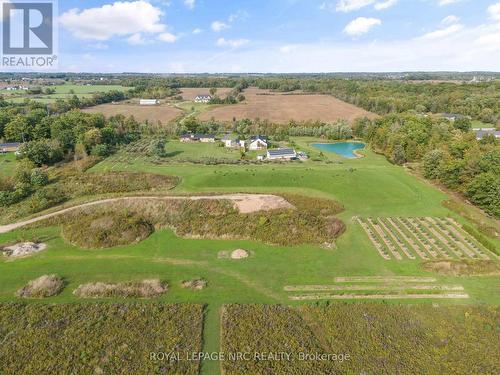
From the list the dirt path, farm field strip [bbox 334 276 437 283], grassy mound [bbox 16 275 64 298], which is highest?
the dirt path

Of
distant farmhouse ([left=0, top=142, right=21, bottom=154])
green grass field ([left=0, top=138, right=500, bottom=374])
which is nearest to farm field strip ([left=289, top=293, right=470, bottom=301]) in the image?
green grass field ([left=0, top=138, right=500, bottom=374])

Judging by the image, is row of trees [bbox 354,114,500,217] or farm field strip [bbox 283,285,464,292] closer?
farm field strip [bbox 283,285,464,292]

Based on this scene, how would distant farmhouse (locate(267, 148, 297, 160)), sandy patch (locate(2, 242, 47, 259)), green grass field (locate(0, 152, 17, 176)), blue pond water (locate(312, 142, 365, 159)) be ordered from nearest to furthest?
sandy patch (locate(2, 242, 47, 259))
green grass field (locate(0, 152, 17, 176))
distant farmhouse (locate(267, 148, 297, 160))
blue pond water (locate(312, 142, 365, 159))

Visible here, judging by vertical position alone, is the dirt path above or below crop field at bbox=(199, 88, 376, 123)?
below

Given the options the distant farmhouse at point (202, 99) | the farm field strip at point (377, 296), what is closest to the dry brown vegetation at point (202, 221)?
the farm field strip at point (377, 296)

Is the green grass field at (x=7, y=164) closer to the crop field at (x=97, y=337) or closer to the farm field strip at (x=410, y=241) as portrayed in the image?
the crop field at (x=97, y=337)

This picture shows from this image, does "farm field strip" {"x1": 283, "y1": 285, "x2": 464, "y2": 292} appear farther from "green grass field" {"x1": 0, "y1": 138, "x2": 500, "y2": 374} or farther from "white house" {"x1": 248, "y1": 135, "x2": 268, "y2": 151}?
"white house" {"x1": 248, "y1": 135, "x2": 268, "y2": 151}
